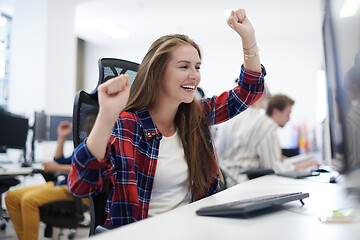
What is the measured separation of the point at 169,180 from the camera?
Answer: 3.79ft

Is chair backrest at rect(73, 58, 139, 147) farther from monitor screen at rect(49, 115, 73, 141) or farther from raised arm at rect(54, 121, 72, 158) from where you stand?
monitor screen at rect(49, 115, 73, 141)

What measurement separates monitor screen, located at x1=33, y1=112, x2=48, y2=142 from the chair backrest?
254cm

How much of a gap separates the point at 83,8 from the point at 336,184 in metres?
5.11

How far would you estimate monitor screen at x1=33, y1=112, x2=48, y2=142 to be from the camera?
3.54m

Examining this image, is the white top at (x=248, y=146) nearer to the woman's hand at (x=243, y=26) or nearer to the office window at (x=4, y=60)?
the woman's hand at (x=243, y=26)

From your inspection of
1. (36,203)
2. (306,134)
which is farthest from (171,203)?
(306,134)

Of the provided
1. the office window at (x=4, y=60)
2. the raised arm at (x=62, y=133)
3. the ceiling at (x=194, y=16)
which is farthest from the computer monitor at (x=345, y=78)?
the office window at (x=4, y=60)

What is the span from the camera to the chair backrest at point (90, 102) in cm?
114

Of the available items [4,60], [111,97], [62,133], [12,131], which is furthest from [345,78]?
[4,60]

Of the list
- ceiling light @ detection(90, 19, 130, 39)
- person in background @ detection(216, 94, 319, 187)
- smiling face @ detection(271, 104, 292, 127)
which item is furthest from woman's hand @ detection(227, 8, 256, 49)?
ceiling light @ detection(90, 19, 130, 39)

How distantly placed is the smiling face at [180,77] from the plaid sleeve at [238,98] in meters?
0.17

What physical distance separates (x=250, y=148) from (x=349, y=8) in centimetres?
209

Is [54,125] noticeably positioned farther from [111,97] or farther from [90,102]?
[111,97]

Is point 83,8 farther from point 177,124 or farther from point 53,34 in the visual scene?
point 177,124
